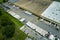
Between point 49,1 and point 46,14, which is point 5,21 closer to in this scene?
point 46,14

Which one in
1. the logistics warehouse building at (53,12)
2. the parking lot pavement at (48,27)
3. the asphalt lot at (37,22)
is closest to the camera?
the parking lot pavement at (48,27)

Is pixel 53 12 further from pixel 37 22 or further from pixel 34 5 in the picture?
pixel 34 5

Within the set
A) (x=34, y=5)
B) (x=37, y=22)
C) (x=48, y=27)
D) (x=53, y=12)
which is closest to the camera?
(x=48, y=27)

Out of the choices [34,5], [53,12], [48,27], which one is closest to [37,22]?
[48,27]

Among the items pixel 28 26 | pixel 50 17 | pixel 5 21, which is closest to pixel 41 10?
pixel 50 17

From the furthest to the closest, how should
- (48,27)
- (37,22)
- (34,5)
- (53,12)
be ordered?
(34,5), (53,12), (37,22), (48,27)

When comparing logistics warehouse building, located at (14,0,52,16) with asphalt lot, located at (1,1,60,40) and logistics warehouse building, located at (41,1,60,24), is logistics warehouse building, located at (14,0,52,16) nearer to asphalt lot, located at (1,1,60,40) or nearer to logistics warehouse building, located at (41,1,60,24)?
logistics warehouse building, located at (41,1,60,24)

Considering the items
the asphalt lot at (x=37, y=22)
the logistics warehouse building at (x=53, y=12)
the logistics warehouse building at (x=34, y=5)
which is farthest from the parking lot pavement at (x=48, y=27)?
the logistics warehouse building at (x=34, y=5)

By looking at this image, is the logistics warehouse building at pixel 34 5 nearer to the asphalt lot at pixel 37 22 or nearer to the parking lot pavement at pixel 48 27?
the asphalt lot at pixel 37 22
